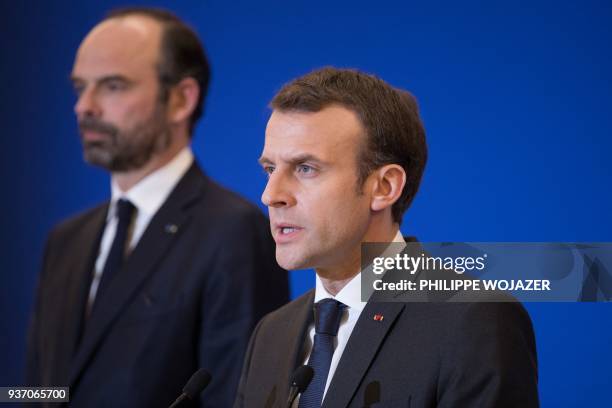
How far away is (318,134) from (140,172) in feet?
5.04

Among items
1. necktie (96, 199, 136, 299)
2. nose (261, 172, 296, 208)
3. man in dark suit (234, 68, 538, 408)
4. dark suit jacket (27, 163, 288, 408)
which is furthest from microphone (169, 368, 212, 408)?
necktie (96, 199, 136, 299)

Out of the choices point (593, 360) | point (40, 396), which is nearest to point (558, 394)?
point (593, 360)

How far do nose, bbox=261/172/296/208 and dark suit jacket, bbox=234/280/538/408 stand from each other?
1.11ft

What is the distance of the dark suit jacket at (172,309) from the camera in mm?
3273

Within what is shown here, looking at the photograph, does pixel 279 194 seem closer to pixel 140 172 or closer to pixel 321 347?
pixel 321 347

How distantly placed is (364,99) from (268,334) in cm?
72

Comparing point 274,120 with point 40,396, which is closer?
point 274,120

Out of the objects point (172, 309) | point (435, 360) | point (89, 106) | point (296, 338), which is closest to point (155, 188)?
point (89, 106)

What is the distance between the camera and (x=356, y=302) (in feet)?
7.97

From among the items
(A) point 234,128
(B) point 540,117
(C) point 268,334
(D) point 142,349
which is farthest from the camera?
(A) point 234,128

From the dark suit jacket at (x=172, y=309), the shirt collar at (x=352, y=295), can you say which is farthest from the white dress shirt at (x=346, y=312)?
the dark suit jacket at (x=172, y=309)

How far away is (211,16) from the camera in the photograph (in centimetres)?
491

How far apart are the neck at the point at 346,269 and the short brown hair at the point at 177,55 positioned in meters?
1.63

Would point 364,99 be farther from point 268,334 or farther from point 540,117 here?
point 540,117
